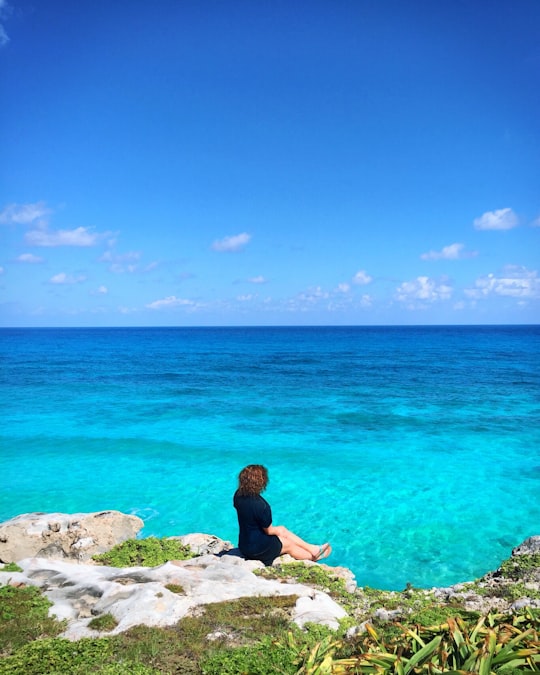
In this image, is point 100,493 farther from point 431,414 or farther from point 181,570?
point 431,414

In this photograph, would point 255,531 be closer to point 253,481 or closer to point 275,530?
point 275,530

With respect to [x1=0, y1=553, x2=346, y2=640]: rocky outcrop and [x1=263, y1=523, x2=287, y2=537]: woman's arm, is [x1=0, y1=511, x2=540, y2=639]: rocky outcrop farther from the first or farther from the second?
[x1=263, y1=523, x2=287, y2=537]: woman's arm

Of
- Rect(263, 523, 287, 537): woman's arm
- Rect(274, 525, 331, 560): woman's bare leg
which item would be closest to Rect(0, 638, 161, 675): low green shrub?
Rect(263, 523, 287, 537): woman's arm

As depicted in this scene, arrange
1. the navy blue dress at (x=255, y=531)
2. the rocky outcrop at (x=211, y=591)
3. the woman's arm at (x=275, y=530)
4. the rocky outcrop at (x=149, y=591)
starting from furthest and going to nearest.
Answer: the woman's arm at (x=275, y=530), the navy blue dress at (x=255, y=531), the rocky outcrop at (x=211, y=591), the rocky outcrop at (x=149, y=591)

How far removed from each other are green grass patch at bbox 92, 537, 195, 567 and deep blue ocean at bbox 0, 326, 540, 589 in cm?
382

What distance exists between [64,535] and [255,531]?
4.88m

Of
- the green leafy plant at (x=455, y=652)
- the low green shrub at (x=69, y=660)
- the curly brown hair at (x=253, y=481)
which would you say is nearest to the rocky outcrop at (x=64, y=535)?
the curly brown hair at (x=253, y=481)

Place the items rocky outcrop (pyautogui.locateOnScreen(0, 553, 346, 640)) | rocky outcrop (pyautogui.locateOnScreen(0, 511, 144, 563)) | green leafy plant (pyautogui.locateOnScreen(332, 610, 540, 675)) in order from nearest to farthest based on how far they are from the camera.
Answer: green leafy plant (pyautogui.locateOnScreen(332, 610, 540, 675)) → rocky outcrop (pyautogui.locateOnScreen(0, 553, 346, 640)) → rocky outcrop (pyautogui.locateOnScreen(0, 511, 144, 563))

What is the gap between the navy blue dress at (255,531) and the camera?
8477 mm

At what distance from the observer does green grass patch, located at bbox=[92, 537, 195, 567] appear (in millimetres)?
9172

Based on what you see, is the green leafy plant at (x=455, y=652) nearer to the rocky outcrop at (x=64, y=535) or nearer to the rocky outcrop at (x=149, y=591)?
the rocky outcrop at (x=149, y=591)

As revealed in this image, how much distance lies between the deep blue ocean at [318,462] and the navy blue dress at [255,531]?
3.57 m

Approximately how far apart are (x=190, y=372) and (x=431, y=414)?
29.9m

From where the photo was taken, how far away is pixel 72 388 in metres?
38.8
